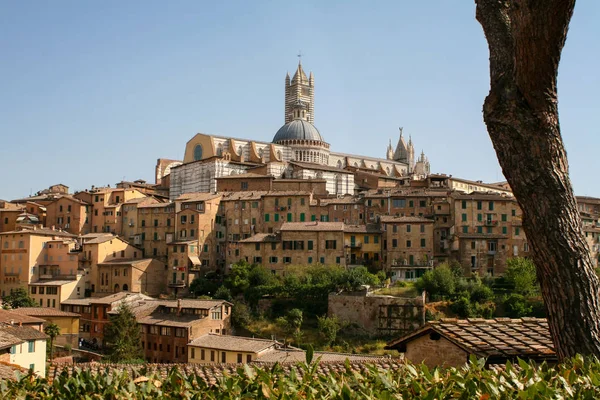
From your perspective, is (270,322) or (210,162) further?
(210,162)

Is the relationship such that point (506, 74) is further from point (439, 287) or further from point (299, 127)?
point (299, 127)

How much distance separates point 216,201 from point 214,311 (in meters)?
16.0

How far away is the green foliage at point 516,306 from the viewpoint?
4311cm

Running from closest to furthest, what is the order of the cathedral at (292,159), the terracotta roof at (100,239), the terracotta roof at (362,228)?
1. the terracotta roof at (362,228)
2. the terracotta roof at (100,239)
3. the cathedral at (292,159)

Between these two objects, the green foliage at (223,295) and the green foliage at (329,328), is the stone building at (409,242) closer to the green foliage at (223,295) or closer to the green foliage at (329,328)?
the green foliage at (329,328)

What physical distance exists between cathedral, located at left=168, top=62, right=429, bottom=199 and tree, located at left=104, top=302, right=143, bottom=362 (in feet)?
86.9

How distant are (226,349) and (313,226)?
17.2 metres

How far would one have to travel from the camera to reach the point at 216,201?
58.5 metres

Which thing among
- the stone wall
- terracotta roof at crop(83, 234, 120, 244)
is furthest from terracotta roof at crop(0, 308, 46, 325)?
terracotta roof at crop(83, 234, 120, 244)

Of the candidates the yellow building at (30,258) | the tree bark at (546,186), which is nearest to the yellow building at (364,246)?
the yellow building at (30,258)

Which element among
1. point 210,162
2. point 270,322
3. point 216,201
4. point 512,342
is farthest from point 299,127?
point 512,342

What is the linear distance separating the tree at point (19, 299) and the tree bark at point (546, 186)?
159 ft

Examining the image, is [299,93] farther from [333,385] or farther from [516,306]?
[333,385]

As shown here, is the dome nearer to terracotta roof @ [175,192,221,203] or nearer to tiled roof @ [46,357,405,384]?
terracotta roof @ [175,192,221,203]
